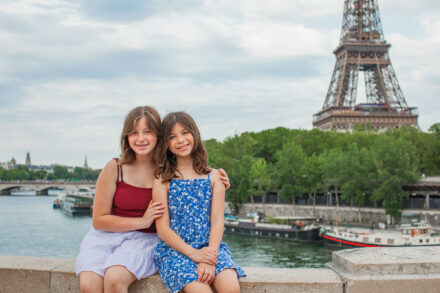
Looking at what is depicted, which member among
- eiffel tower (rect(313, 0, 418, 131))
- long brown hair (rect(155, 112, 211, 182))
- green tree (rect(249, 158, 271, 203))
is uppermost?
eiffel tower (rect(313, 0, 418, 131))

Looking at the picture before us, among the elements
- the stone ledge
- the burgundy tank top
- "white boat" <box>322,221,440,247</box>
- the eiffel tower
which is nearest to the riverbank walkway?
the stone ledge

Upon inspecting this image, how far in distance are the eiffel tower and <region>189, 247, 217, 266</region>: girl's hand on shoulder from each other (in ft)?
226

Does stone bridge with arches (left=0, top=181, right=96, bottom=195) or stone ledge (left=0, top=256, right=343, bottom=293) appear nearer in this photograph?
stone ledge (left=0, top=256, right=343, bottom=293)

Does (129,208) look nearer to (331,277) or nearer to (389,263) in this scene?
(331,277)

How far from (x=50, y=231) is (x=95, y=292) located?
41390 millimetres

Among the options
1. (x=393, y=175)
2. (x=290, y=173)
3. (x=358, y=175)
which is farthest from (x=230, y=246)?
(x=290, y=173)

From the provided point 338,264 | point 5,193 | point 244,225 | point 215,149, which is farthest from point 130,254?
point 5,193

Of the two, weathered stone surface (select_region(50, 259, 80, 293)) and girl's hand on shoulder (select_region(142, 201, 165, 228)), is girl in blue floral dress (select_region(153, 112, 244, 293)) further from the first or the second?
weathered stone surface (select_region(50, 259, 80, 293))

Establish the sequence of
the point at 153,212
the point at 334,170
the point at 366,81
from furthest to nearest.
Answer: the point at 366,81 < the point at 334,170 < the point at 153,212

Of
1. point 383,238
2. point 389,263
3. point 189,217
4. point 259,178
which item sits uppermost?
point 189,217

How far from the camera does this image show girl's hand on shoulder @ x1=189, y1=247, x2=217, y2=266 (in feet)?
13.0

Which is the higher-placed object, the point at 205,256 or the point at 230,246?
the point at 205,256

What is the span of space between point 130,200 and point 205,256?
93 cm

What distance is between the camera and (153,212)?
14.0 feet
